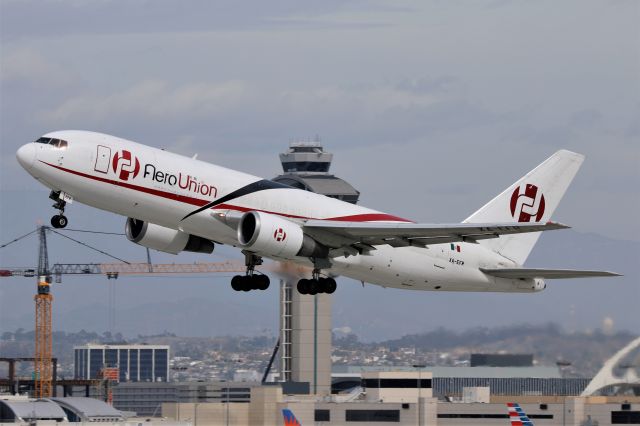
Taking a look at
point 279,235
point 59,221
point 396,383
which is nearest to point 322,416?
point 396,383

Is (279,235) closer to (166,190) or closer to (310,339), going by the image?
(166,190)

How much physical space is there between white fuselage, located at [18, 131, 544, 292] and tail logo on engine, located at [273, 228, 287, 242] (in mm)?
1364

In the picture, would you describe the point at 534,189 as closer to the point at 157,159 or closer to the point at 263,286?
the point at 263,286

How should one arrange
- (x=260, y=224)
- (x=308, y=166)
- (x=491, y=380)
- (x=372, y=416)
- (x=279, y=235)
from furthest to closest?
1. (x=491, y=380)
2. (x=308, y=166)
3. (x=372, y=416)
4. (x=279, y=235)
5. (x=260, y=224)

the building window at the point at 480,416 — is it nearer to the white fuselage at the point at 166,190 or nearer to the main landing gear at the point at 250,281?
the white fuselage at the point at 166,190

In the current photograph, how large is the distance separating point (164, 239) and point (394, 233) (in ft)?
28.6

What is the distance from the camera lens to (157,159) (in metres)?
50.9

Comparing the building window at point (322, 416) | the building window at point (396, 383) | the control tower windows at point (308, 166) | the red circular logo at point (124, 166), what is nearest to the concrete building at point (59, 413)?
the red circular logo at point (124, 166)

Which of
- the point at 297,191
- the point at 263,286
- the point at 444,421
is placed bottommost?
the point at 444,421

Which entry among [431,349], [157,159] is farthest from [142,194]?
[431,349]

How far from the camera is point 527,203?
62062 mm

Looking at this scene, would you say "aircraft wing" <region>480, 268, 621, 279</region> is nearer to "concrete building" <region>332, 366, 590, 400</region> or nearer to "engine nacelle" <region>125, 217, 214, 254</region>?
"engine nacelle" <region>125, 217, 214, 254</region>

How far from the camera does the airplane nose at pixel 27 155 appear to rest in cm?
5009

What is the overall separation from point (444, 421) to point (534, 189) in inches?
2158
